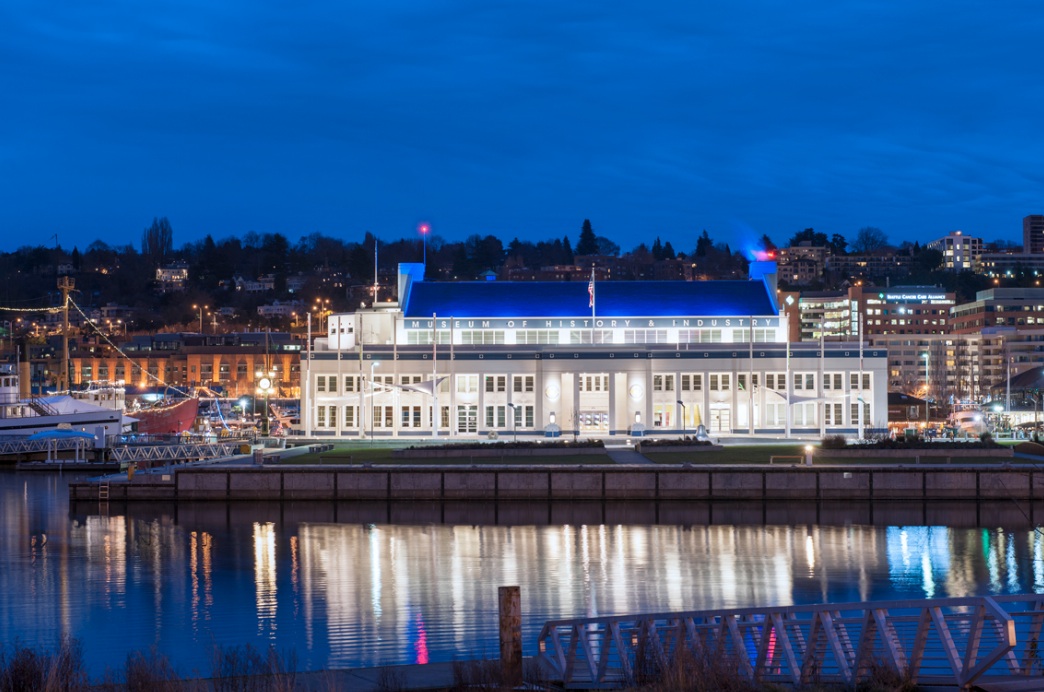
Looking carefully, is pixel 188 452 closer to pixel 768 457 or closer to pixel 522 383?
pixel 522 383

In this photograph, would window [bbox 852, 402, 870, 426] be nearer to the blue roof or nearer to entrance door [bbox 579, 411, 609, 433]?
the blue roof

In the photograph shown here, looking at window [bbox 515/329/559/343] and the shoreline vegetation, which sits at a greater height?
window [bbox 515/329/559/343]

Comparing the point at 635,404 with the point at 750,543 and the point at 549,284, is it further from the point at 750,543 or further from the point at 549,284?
the point at 750,543

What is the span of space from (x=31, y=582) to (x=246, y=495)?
2528 centimetres

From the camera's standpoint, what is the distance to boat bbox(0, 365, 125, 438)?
122m

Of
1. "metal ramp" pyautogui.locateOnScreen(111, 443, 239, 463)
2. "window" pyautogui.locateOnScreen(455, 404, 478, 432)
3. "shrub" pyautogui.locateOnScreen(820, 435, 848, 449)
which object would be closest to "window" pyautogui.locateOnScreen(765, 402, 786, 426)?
"shrub" pyautogui.locateOnScreen(820, 435, 848, 449)

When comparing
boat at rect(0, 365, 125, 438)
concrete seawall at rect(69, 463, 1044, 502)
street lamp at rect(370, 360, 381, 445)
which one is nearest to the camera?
concrete seawall at rect(69, 463, 1044, 502)

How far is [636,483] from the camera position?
75250 millimetres

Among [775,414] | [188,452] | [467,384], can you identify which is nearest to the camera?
[188,452]

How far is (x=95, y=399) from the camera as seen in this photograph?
158 m

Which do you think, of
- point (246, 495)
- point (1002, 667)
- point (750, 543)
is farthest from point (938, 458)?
point (1002, 667)

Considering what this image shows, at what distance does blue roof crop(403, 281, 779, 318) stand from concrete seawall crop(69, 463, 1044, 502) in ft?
136

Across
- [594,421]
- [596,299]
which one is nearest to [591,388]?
[594,421]

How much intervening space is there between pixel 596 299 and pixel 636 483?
4477 cm
